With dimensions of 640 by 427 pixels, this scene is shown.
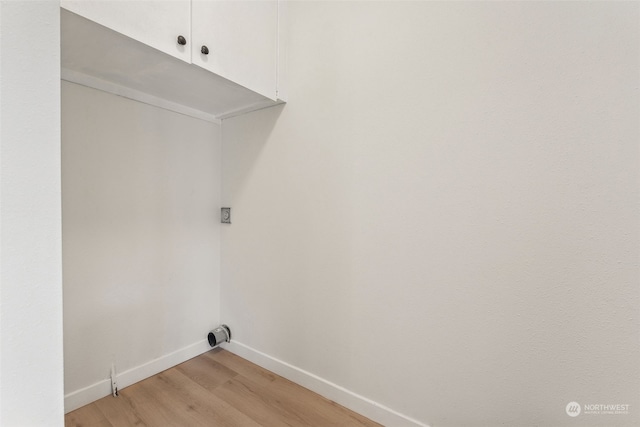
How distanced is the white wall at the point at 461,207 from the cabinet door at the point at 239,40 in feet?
0.42

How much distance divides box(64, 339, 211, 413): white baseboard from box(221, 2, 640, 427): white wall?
563 mm

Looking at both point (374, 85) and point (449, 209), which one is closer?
point (449, 209)

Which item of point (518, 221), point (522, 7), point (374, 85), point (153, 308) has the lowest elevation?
point (153, 308)

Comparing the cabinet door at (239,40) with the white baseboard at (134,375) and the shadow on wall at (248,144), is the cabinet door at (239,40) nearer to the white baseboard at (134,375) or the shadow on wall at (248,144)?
the shadow on wall at (248,144)

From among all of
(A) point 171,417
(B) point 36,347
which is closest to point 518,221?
(B) point 36,347

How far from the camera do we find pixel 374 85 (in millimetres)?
1234

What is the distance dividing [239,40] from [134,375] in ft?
5.92

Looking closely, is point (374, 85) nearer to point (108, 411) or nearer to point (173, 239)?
point (173, 239)

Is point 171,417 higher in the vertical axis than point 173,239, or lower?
lower

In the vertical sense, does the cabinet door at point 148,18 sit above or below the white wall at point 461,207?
above

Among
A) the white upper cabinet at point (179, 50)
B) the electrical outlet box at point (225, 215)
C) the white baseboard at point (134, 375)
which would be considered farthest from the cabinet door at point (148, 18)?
the white baseboard at point (134, 375)

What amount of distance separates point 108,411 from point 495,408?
165 centimetres

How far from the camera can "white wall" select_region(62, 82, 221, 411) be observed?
4.17 feet

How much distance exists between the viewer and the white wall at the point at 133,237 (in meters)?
1.27
